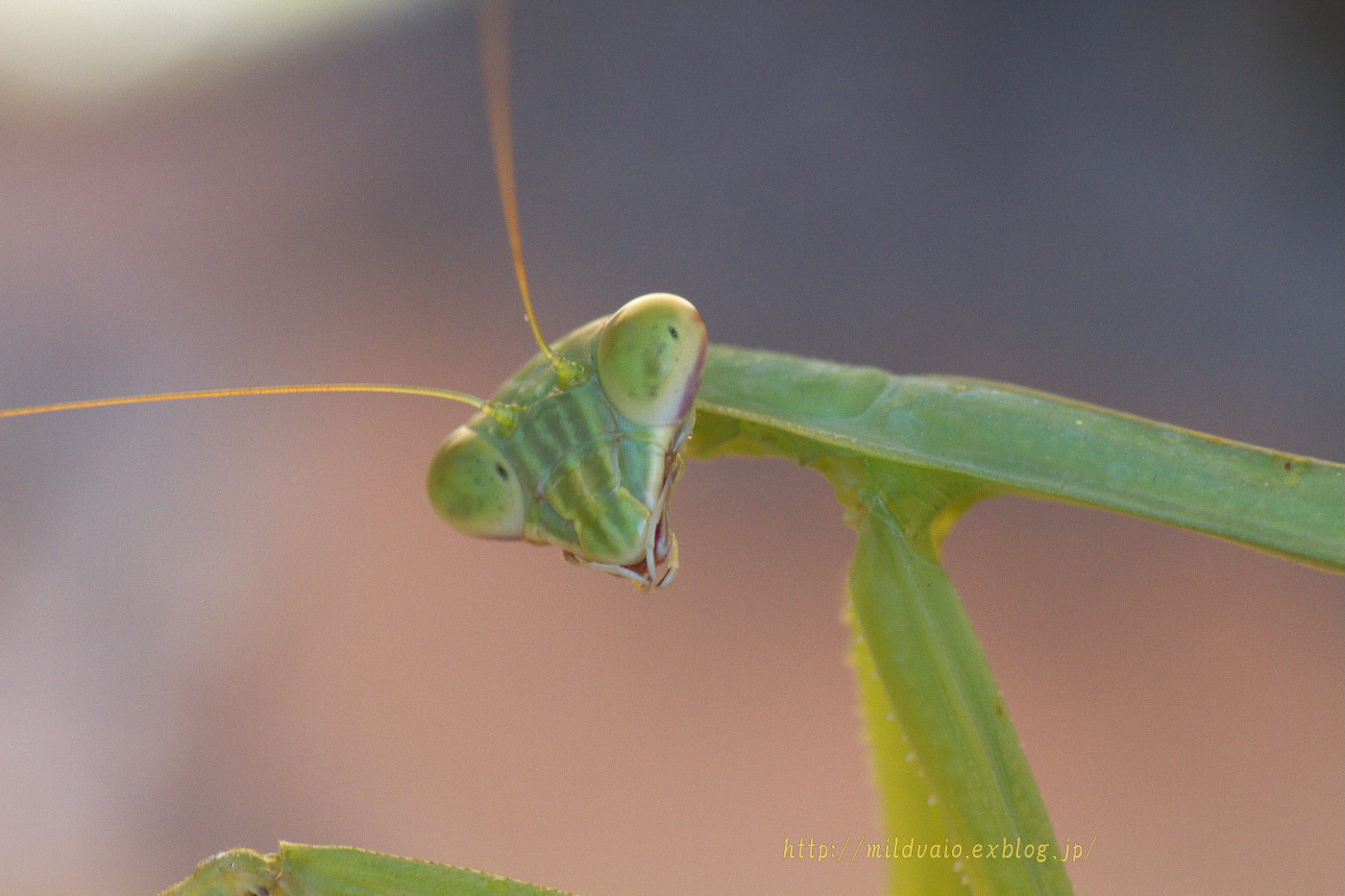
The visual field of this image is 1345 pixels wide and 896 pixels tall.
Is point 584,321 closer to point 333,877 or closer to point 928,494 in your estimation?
point 928,494

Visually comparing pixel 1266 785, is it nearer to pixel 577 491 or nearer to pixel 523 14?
pixel 577 491

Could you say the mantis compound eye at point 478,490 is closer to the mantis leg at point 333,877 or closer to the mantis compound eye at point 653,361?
the mantis compound eye at point 653,361

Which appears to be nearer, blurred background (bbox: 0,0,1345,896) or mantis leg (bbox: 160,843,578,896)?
mantis leg (bbox: 160,843,578,896)

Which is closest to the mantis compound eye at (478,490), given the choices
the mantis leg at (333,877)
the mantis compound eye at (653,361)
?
the mantis compound eye at (653,361)

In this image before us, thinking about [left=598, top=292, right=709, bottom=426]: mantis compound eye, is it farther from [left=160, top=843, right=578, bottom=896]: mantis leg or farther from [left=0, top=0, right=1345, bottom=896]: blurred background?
[left=0, top=0, right=1345, bottom=896]: blurred background

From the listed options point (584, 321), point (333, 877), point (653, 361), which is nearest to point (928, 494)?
point (653, 361)

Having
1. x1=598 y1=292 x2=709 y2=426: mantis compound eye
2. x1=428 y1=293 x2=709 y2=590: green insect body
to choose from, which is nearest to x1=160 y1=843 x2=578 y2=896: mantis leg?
x1=428 y1=293 x2=709 y2=590: green insect body

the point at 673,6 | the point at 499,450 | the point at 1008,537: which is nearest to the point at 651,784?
the point at 1008,537

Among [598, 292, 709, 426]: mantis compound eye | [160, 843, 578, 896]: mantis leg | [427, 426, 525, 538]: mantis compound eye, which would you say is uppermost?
[598, 292, 709, 426]: mantis compound eye
